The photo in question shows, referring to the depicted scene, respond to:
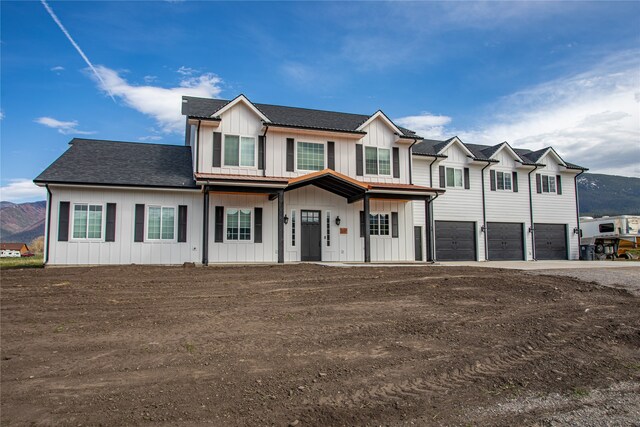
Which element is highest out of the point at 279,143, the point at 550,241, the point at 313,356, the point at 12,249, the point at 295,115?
the point at 295,115

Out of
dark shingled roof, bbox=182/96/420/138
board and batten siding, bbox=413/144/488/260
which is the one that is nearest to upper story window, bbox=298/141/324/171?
dark shingled roof, bbox=182/96/420/138

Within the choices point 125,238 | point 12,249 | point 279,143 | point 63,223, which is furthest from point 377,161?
point 12,249

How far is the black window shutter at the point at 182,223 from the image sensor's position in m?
16.7

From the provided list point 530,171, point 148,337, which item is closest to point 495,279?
point 148,337

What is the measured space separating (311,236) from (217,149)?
5.65 metres

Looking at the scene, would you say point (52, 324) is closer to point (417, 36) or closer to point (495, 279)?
point (495, 279)

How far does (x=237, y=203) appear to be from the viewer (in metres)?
17.5

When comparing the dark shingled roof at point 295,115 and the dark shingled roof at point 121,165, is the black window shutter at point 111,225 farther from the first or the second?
the dark shingled roof at point 295,115

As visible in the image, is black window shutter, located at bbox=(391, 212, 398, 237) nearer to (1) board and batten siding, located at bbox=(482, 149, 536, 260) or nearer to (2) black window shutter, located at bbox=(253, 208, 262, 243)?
(2) black window shutter, located at bbox=(253, 208, 262, 243)

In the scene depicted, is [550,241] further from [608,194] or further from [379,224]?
[608,194]

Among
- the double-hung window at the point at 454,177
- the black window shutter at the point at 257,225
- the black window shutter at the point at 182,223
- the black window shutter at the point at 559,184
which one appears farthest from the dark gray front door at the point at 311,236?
the black window shutter at the point at 559,184

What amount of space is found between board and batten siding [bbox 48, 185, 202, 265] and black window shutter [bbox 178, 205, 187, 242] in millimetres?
126

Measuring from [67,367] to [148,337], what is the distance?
119cm

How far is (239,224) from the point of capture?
17.5 meters
